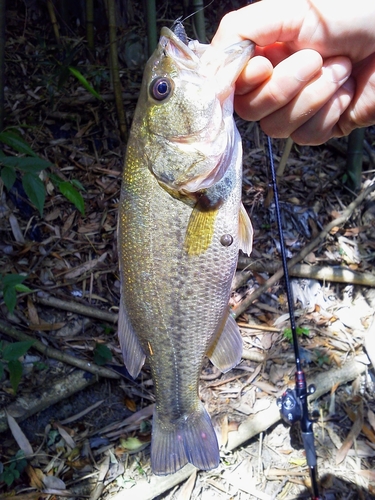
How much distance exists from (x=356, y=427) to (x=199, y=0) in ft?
10.5

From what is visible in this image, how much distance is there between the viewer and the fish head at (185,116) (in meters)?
1.38

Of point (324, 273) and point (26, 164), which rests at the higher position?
point (26, 164)

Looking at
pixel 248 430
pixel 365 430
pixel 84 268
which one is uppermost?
pixel 84 268

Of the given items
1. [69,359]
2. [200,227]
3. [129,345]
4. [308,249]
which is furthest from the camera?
[308,249]

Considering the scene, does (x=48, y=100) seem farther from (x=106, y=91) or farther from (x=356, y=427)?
(x=356, y=427)

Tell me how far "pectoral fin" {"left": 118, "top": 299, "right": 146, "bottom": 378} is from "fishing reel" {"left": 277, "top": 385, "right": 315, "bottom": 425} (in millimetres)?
1364

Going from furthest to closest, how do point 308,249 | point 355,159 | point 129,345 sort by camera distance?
point 355,159 < point 308,249 < point 129,345

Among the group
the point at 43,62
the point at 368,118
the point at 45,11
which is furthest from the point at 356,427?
the point at 45,11

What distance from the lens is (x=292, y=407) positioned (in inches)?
104

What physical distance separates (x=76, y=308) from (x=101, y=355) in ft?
1.22

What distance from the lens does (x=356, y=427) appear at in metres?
2.98

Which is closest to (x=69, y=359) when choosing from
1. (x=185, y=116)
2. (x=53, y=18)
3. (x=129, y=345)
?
(x=129, y=345)

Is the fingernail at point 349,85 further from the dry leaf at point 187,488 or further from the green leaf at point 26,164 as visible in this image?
the dry leaf at point 187,488

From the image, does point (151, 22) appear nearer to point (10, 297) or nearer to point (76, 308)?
point (76, 308)
